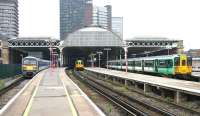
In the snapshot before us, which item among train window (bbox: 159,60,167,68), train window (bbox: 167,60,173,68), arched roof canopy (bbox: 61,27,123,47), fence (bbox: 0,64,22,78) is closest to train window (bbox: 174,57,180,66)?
train window (bbox: 167,60,173,68)

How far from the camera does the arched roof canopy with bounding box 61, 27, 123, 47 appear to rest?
137 metres

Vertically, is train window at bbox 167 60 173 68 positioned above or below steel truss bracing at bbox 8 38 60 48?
below

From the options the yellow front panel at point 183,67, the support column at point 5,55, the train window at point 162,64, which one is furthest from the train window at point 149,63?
the support column at point 5,55

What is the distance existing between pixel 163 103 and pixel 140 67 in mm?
41043

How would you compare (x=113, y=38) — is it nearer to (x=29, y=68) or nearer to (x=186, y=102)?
(x=29, y=68)

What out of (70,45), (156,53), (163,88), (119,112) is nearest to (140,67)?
(163,88)

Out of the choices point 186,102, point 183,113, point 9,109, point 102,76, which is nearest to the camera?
point 183,113

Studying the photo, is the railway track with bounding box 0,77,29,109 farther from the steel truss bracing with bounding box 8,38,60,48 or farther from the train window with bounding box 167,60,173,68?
the steel truss bracing with bounding box 8,38,60,48

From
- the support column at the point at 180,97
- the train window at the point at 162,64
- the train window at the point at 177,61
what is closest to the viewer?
the support column at the point at 180,97

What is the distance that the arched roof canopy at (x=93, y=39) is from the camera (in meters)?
137

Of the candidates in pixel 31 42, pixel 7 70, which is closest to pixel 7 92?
pixel 7 70

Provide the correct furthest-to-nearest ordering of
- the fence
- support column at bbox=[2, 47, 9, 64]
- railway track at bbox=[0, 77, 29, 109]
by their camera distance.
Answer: support column at bbox=[2, 47, 9, 64] < the fence < railway track at bbox=[0, 77, 29, 109]

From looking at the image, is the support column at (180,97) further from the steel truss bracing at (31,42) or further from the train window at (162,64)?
the steel truss bracing at (31,42)

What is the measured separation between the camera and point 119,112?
17.8 m
